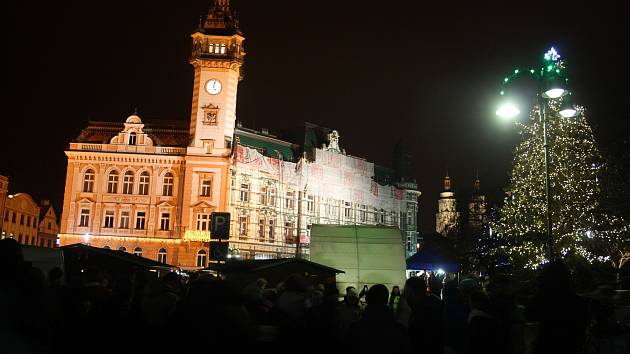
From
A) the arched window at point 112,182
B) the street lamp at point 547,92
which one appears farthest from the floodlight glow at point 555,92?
the arched window at point 112,182

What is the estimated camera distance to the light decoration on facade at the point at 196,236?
50.2 m

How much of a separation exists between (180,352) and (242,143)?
54457 mm

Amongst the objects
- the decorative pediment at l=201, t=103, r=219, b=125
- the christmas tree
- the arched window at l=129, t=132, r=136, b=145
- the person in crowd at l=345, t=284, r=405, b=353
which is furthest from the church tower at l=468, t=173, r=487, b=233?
the person in crowd at l=345, t=284, r=405, b=353

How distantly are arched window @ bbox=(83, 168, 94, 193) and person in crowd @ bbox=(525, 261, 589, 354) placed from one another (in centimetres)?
5148

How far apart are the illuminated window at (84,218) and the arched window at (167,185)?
23.7 ft

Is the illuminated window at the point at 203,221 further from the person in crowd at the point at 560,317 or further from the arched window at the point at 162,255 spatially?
the person in crowd at the point at 560,317

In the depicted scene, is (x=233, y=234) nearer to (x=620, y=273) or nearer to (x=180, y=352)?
(x=620, y=273)

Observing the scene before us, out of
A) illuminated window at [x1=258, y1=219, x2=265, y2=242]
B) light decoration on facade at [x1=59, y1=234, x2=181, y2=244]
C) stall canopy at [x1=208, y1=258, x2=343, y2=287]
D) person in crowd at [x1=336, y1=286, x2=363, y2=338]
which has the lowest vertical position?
person in crowd at [x1=336, y1=286, x2=363, y2=338]

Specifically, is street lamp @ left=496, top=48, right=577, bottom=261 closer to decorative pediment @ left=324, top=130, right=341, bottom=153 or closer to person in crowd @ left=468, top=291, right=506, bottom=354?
person in crowd @ left=468, top=291, right=506, bottom=354

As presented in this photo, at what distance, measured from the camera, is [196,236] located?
50344 mm

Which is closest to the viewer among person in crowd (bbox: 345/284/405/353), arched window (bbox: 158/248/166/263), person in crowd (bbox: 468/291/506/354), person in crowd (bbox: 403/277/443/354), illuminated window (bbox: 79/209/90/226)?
person in crowd (bbox: 345/284/405/353)

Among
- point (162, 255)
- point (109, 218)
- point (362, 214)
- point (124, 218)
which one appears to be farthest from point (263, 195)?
point (362, 214)

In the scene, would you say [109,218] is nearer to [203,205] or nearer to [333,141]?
[203,205]

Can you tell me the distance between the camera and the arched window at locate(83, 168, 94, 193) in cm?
5253
